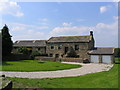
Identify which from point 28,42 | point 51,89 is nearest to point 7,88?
point 51,89

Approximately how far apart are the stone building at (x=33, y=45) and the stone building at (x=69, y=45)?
2.27m

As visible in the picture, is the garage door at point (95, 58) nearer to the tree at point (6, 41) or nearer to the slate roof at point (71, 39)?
the slate roof at point (71, 39)

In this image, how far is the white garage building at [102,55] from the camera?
3684cm

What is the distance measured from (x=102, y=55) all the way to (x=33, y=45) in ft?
79.0

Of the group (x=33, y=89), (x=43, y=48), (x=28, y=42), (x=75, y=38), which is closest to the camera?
(x=33, y=89)

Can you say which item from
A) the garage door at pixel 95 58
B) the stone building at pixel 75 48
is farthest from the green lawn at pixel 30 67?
the stone building at pixel 75 48

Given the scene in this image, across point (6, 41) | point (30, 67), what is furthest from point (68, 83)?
point (6, 41)

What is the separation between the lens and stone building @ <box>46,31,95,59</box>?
43094mm

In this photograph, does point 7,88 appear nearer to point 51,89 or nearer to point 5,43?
point 51,89

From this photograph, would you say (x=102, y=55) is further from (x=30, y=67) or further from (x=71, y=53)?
(x=30, y=67)

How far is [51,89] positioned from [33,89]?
3.89 feet

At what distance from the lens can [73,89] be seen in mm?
9336

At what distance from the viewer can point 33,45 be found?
51781 millimetres

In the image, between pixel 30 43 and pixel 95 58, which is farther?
pixel 30 43
